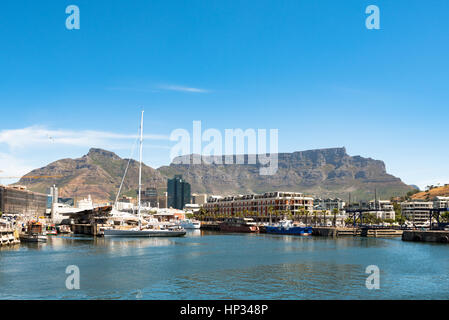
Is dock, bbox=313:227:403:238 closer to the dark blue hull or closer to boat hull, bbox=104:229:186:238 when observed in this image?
the dark blue hull

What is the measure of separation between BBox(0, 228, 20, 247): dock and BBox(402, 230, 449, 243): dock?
103522 millimetres

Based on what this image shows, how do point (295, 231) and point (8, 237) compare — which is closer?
point (8, 237)

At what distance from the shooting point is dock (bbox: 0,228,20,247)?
290 ft

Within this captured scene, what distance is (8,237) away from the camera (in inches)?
3583

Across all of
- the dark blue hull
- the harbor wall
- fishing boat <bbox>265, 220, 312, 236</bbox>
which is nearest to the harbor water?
the harbor wall

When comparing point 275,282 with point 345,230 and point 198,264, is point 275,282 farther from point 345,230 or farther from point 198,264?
point 345,230

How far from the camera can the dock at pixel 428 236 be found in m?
118

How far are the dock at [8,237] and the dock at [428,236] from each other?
104 meters

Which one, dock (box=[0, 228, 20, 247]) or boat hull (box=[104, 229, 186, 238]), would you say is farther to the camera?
boat hull (box=[104, 229, 186, 238])

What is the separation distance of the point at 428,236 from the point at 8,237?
351 feet

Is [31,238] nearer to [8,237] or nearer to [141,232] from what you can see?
[8,237]

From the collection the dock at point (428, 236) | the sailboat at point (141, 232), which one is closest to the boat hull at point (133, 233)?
the sailboat at point (141, 232)

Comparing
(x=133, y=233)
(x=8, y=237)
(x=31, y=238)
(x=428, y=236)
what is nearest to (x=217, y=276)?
(x=8, y=237)

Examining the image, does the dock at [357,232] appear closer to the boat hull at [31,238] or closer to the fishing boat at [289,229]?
the fishing boat at [289,229]
